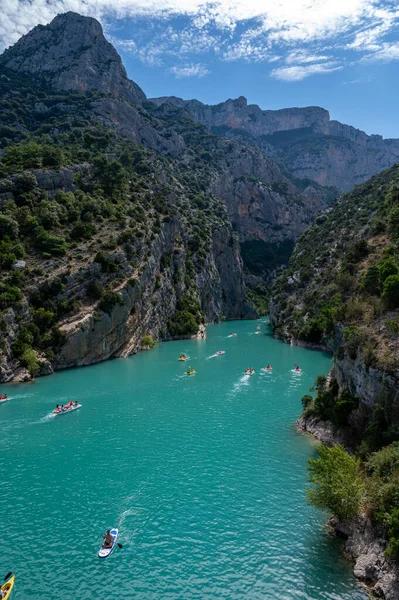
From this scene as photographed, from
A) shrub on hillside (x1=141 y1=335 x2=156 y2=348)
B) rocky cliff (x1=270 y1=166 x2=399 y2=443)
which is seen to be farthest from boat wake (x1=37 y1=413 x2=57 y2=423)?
shrub on hillside (x1=141 y1=335 x2=156 y2=348)

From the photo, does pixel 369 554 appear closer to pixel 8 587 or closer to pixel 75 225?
pixel 8 587

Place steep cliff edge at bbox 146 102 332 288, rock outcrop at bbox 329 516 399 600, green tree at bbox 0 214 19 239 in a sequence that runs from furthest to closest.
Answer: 1. steep cliff edge at bbox 146 102 332 288
2. green tree at bbox 0 214 19 239
3. rock outcrop at bbox 329 516 399 600

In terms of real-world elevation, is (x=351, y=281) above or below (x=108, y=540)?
above

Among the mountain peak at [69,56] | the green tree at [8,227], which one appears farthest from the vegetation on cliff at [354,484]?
the mountain peak at [69,56]

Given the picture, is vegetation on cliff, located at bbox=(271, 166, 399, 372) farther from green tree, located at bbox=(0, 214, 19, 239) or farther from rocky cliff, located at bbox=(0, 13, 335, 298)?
rocky cliff, located at bbox=(0, 13, 335, 298)

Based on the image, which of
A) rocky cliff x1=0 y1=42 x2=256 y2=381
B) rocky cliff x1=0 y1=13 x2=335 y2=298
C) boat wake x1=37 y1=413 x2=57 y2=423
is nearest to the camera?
boat wake x1=37 y1=413 x2=57 y2=423

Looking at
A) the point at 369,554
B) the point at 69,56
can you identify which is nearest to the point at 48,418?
the point at 369,554

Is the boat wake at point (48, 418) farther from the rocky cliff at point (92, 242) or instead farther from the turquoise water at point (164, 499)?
the rocky cliff at point (92, 242)
